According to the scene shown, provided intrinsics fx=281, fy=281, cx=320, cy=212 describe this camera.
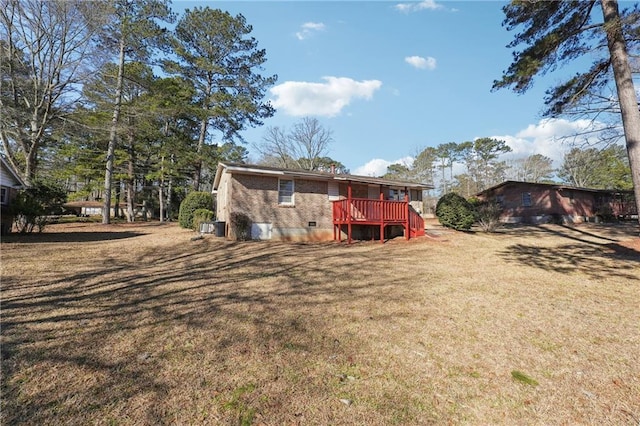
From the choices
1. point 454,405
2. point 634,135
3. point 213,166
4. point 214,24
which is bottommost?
point 454,405

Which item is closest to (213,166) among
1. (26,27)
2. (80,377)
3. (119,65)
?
(119,65)

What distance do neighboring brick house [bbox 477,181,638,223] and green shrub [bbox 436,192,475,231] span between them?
12.3m

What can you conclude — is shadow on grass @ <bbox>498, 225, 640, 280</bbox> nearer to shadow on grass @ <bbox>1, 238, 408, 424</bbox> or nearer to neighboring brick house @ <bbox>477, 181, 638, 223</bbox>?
shadow on grass @ <bbox>1, 238, 408, 424</bbox>

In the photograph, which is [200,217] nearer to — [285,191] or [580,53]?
[285,191]

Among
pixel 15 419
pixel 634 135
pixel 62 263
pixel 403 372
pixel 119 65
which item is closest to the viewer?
pixel 15 419

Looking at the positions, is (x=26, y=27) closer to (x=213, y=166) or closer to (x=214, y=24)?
(x=214, y=24)

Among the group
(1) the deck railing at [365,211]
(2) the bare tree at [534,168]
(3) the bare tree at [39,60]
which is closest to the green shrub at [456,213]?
(1) the deck railing at [365,211]

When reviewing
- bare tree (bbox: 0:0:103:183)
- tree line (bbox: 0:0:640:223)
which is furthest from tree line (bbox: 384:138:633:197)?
bare tree (bbox: 0:0:103:183)

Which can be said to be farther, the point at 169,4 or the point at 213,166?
the point at 213,166

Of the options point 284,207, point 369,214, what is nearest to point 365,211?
point 369,214

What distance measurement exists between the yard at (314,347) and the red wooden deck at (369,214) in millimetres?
6792

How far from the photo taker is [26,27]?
→ 1563cm

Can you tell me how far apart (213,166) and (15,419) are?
23282 millimetres

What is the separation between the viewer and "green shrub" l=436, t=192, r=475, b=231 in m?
16.2
